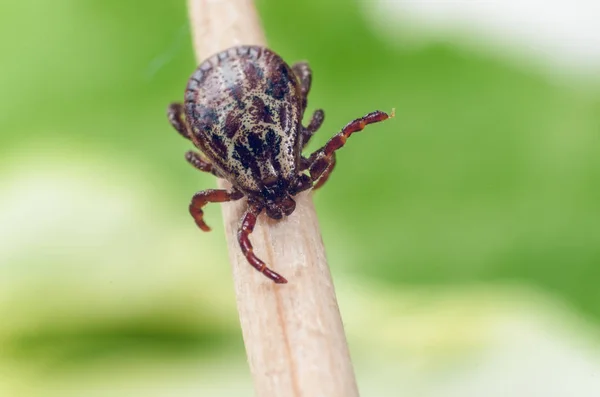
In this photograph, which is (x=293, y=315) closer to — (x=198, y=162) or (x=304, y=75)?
(x=198, y=162)

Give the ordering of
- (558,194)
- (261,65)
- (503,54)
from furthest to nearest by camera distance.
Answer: (503,54) → (558,194) → (261,65)

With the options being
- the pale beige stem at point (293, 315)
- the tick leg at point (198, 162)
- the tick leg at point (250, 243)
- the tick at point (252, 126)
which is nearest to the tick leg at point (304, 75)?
the tick at point (252, 126)

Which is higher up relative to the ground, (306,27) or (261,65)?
(306,27)

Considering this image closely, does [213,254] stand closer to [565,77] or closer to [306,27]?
[306,27]

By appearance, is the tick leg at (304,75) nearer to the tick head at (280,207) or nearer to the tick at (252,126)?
the tick at (252,126)

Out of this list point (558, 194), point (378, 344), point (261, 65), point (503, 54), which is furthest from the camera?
point (503, 54)

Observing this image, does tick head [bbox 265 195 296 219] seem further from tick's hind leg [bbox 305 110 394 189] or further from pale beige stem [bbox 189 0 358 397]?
tick's hind leg [bbox 305 110 394 189]

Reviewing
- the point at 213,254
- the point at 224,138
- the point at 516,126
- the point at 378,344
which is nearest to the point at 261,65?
the point at 224,138

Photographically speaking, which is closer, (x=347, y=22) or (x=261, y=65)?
(x=261, y=65)
